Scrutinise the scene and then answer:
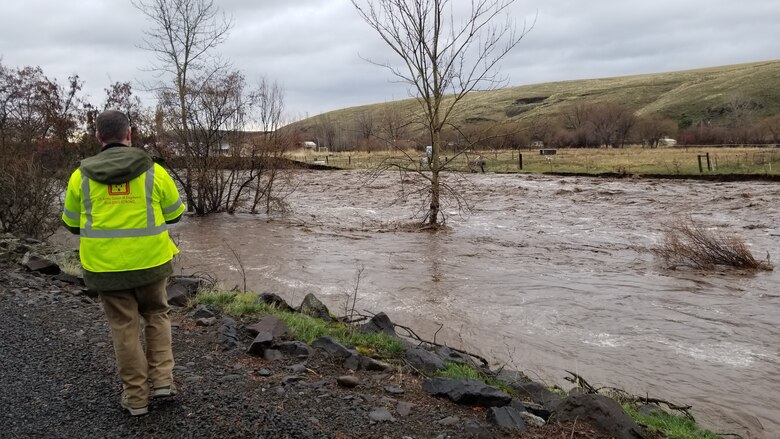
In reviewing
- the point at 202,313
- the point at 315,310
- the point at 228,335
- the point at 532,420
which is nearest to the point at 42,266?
the point at 202,313

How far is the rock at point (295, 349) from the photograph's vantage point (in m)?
5.47

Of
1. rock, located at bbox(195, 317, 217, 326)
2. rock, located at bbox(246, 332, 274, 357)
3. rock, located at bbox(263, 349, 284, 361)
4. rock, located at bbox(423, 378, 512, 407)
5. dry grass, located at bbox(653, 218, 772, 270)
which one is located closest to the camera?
rock, located at bbox(423, 378, 512, 407)

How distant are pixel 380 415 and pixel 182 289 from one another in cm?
479

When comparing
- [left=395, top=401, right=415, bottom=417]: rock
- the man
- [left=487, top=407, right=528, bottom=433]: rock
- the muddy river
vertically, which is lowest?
the muddy river

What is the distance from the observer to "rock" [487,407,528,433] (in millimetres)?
4078

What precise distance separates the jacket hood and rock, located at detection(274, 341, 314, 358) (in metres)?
2.31

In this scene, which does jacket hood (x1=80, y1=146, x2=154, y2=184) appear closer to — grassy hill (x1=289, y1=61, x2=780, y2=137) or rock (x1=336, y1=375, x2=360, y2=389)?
rock (x1=336, y1=375, x2=360, y2=389)

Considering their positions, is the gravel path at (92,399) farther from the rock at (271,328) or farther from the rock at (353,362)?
the rock at (353,362)

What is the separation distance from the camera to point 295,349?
551 centimetres

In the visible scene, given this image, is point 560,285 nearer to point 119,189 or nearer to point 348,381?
point 348,381

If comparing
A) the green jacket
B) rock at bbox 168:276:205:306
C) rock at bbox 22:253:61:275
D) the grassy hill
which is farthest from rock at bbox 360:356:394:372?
the grassy hill

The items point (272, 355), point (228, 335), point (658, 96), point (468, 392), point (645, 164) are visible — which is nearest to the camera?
point (468, 392)

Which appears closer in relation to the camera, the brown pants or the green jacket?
the green jacket

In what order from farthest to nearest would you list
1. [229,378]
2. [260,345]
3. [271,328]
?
[271,328] < [260,345] < [229,378]
